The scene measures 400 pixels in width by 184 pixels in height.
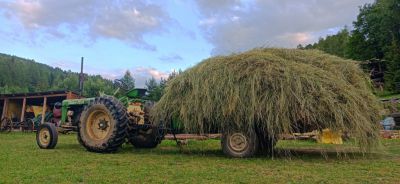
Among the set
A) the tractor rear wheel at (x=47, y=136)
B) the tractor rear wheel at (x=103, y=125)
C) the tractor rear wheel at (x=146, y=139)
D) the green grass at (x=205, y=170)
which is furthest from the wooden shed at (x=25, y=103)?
the green grass at (x=205, y=170)

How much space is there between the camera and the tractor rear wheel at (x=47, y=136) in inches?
459

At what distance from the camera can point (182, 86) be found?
9.35m

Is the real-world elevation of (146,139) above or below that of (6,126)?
below

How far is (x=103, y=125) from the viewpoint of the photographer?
1063 centimetres

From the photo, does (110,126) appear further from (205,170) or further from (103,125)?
(205,170)

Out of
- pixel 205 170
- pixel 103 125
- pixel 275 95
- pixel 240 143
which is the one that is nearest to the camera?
pixel 205 170

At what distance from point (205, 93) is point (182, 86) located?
0.75m

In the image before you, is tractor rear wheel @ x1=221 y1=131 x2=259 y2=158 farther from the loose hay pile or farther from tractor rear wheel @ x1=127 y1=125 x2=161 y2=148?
tractor rear wheel @ x1=127 y1=125 x2=161 y2=148

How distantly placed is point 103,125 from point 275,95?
4.66 meters

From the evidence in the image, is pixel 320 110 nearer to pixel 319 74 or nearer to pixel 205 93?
pixel 319 74

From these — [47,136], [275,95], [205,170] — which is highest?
[275,95]

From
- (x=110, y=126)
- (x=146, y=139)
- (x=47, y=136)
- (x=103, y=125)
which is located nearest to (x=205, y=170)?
(x=110, y=126)

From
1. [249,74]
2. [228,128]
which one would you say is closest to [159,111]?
[228,128]

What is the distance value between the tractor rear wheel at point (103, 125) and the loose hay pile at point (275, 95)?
1108 mm
